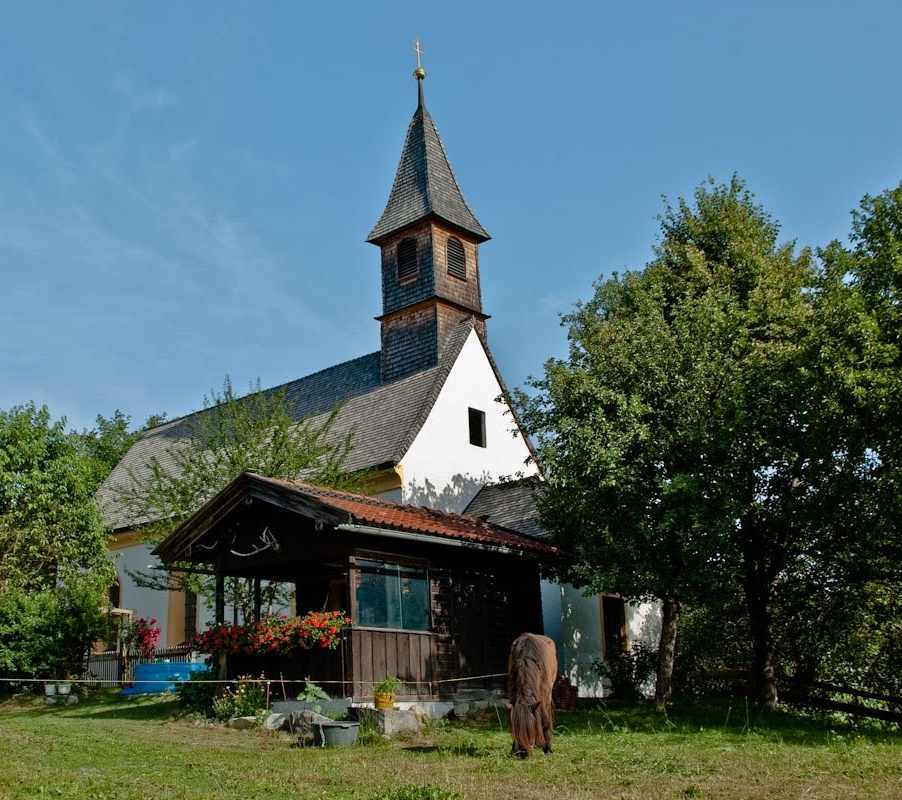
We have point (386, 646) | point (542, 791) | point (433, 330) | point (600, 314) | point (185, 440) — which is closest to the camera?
point (542, 791)

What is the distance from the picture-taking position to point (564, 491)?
17.6 meters

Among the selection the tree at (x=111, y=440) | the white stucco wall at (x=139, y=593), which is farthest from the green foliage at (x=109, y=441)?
the white stucco wall at (x=139, y=593)

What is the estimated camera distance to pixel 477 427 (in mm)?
27281

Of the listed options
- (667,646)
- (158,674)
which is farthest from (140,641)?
(667,646)

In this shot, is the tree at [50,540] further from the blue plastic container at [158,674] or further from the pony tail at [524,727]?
the pony tail at [524,727]

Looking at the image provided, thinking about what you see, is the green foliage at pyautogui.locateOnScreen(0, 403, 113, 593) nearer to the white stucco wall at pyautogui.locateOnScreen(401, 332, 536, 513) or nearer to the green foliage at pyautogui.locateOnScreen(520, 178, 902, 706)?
the white stucco wall at pyautogui.locateOnScreen(401, 332, 536, 513)

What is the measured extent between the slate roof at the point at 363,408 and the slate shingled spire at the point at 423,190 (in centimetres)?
359

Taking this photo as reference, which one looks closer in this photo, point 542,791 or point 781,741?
point 542,791

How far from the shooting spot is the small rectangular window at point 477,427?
27.1 metres

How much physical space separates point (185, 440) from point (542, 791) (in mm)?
25905

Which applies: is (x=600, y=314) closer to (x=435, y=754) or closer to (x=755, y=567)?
(x=755, y=567)

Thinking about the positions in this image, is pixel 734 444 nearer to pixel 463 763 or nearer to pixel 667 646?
pixel 667 646

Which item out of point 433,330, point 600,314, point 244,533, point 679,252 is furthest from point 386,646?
point 433,330

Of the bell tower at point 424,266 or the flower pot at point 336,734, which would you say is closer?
the flower pot at point 336,734
